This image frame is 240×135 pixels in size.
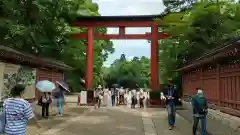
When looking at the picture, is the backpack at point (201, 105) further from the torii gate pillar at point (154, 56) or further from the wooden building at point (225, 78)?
the torii gate pillar at point (154, 56)

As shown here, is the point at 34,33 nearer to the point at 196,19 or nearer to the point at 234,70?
the point at 196,19

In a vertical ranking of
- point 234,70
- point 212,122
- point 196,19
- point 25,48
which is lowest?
point 212,122

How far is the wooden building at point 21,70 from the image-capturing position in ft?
45.0

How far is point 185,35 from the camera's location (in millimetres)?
24156

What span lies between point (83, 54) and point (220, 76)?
1112 inches

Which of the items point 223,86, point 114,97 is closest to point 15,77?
point 223,86

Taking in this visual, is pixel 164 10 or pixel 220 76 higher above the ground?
pixel 164 10

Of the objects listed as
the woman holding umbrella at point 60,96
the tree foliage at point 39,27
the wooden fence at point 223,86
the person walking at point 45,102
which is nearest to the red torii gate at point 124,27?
the tree foliage at point 39,27

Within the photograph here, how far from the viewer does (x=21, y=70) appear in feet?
52.1

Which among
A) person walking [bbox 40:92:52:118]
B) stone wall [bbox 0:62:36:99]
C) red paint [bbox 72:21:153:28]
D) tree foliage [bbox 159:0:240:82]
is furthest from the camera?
red paint [bbox 72:21:153:28]

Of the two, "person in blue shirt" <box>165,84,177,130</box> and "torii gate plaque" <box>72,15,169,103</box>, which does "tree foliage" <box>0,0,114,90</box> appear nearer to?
"torii gate plaque" <box>72,15,169,103</box>

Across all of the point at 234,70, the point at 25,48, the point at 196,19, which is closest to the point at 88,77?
the point at 25,48

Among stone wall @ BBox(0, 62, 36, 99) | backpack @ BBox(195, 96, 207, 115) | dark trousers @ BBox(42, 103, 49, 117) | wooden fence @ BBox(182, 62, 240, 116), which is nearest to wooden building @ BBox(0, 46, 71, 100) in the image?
stone wall @ BBox(0, 62, 36, 99)

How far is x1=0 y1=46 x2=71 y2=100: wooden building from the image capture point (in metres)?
13.7
